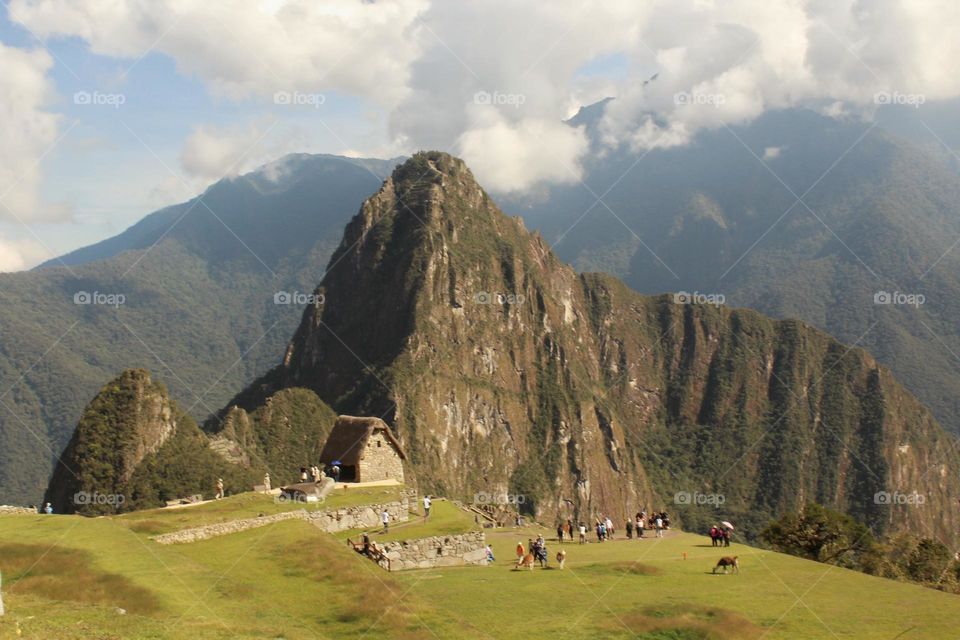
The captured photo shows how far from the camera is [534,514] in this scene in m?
Result: 171

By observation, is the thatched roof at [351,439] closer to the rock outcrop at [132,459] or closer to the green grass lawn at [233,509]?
the green grass lawn at [233,509]

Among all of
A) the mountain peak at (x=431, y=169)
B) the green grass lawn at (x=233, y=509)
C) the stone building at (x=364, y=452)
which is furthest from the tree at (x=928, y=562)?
the mountain peak at (x=431, y=169)

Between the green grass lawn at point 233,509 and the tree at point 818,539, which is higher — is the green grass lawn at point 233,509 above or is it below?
above

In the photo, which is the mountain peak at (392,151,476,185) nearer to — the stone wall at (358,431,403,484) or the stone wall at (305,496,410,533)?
the stone wall at (358,431,403,484)

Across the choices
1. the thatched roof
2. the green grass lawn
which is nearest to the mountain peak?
the thatched roof

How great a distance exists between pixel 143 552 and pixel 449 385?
140489mm

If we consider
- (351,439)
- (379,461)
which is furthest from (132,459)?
(379,461)

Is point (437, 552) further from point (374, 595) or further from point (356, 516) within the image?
point (374, 595)

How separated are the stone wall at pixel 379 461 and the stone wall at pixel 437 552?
13.9 meters

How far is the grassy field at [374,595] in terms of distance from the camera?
24.5 meters

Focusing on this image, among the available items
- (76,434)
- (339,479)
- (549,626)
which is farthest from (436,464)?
(549,626)

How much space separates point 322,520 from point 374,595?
540 inches

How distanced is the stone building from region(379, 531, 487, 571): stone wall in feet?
45.9

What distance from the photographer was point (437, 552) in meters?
37.1
